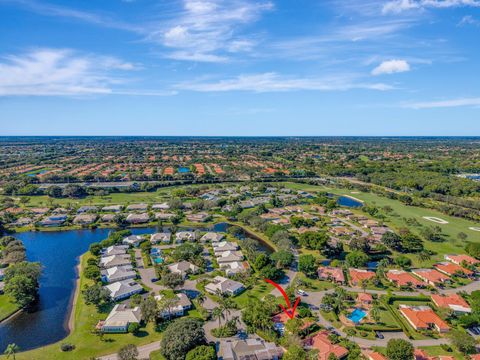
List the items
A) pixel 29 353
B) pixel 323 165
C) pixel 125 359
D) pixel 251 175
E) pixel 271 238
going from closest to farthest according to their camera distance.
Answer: pixel 125 359 → pixel 29 353 → pixel 271 238 → pixel 251 175 → pixel 323 165

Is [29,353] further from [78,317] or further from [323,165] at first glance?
[323,165]

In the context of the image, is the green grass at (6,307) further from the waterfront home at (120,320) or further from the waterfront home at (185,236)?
the waterfront home at (185,236)

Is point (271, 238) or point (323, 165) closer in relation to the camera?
point (271, 238)

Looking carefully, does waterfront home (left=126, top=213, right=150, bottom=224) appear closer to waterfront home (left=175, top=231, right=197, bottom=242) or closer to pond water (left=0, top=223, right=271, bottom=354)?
pond water (left=0, top=223, right=271, bottom=354)

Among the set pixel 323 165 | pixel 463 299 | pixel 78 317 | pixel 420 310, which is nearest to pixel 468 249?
pixel 463 299

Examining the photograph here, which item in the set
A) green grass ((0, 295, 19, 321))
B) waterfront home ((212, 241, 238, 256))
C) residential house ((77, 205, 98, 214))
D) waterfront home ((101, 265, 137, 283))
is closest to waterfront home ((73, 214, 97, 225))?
residential house ((77, 205, 98, 214))

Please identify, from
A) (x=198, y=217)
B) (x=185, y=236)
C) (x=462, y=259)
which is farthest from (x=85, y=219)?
(x=462, y=259)

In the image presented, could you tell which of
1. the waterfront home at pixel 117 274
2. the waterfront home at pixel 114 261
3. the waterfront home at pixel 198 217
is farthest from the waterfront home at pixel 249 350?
the waterfront home at pixel 198 217

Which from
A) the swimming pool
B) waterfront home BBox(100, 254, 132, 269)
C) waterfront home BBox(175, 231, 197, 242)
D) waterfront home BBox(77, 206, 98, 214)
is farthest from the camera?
waterfront home BBox(77, 206, 98, 214)
